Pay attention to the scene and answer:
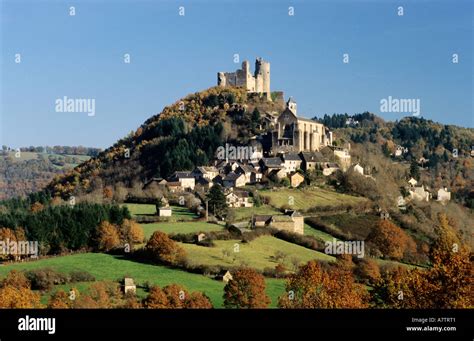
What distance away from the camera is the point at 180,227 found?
5191 centimetres

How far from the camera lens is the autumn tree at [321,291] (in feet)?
107

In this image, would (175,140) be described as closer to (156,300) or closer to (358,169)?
(358,169)

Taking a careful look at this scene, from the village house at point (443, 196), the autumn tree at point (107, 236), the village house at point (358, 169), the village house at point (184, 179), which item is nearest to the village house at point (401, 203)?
the village house at point (358, 169)

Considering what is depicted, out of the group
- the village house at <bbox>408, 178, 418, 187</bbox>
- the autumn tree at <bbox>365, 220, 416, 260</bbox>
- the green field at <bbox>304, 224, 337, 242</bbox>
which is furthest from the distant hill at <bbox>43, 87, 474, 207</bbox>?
the autumn tree at <bbox>365, 220, 416, 260</bbox>

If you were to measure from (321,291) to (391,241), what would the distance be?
2152 centimetres

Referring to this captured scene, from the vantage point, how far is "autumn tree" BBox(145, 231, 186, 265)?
146 feet

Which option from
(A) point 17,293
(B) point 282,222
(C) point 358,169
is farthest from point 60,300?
(C) point 358,169

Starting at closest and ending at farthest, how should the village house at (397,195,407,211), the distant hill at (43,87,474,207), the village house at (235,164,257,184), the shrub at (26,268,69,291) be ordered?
1. the shrub at (26,268,69,291)
2. the village house at (397,195,407,211)
3. the village house at (235,164,257,184)
4. the distant hill at (43,87,474,207)

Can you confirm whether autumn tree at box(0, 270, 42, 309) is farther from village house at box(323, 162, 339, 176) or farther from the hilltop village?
village house at box(323, 162, 339, 176)

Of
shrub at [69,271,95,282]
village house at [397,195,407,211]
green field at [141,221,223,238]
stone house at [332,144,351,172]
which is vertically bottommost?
shrub at [69,271,95,282]

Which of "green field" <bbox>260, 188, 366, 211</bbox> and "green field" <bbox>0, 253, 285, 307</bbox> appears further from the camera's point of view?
"green field" <bbox>260, 188, 366, 211</bbox>

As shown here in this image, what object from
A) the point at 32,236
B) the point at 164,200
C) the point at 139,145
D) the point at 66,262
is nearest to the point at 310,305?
the point at 66,262

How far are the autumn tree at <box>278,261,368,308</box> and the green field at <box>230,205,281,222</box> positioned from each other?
17.4 meters
